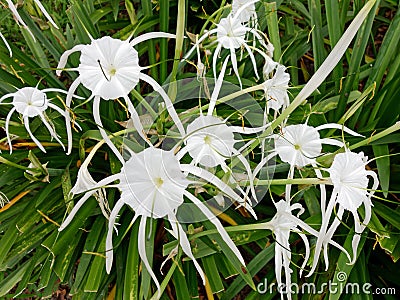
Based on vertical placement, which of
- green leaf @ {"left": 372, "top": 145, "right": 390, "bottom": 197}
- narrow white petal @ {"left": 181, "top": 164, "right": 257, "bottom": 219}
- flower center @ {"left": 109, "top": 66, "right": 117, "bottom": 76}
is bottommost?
narrow white petal @ {"left": 181, "top": 164, "right": 257, "bottom": 219}

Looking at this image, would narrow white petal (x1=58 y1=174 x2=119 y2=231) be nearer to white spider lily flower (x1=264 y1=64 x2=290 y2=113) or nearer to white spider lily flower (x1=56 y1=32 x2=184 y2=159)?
white spider lily flower (x1=56 y1=32 x2=184 y2=159)

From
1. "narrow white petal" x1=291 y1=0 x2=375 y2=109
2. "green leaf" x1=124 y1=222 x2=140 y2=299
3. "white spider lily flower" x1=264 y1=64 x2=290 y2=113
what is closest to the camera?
"narrow white petal" x1=291 y1=0 x2=375 y2=109

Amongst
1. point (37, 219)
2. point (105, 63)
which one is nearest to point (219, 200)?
point (105, 63)

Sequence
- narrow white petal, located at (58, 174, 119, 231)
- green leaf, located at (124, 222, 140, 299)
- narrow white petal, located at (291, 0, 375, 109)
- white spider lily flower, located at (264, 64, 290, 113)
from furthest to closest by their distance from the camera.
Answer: green leaf, located at (124, 222, 140, 299)
white spider lily flower, located at (264, 64, 290, 113)
narrow white petal, located at (58, 174, 119, 231)
narrow white petal, located at (291, 0, 375, 109)

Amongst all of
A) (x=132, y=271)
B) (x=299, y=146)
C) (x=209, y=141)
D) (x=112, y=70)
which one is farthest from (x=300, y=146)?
(x=132, y=271)

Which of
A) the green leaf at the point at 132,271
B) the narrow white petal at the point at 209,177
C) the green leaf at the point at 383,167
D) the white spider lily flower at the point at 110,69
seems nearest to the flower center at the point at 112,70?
the white spider lily flower at the point at 110,69

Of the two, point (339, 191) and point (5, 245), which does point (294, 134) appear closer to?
point (339, 191)

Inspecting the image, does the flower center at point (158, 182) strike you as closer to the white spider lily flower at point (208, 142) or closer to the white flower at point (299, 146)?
the white spider lily flower at point (208, 142)

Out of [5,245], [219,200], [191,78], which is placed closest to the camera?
[219,200]

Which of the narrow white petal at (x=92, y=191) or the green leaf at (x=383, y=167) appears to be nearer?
the narrow white petal at (x=92, y=191)

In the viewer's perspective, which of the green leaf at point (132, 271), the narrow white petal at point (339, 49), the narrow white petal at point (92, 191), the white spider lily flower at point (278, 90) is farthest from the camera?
the green leaf at point (132, 271)

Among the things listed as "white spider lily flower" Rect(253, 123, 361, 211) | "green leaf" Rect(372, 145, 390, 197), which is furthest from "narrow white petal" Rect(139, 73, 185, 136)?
"green leaf" Rect(372, 145, 390, 197)
